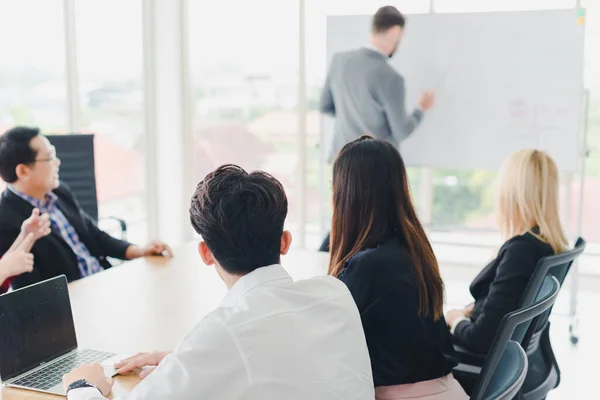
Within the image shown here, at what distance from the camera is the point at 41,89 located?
4184mm

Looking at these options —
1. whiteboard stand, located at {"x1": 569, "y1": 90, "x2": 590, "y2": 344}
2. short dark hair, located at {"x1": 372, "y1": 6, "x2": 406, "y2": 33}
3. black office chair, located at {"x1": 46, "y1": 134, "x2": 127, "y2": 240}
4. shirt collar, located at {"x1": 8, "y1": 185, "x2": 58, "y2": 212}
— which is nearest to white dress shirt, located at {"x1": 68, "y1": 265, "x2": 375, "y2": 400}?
shirt collar, located at {"x1": 8, "y1": 185, "x2": 58, "y2": 212}

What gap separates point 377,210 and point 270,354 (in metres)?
0.65

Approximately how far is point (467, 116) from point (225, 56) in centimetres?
211

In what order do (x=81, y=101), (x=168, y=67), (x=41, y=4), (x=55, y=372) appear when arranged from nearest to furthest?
(x=55, y=372) < (x=41, y=4) < (x=81, y=101) < (x=168, y=67)

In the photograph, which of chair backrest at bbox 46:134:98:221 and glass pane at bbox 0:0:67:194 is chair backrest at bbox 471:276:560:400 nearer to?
chair backrest at bbox 46:134:98:221

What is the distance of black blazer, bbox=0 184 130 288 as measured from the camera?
2.63m

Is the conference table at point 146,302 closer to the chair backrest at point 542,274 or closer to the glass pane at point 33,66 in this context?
the chair backrest at point 542,274

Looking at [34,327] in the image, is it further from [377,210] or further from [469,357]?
[469,357]

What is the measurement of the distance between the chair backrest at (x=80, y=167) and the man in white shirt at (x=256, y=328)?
2451 millimetres

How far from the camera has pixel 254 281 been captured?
4.13ft

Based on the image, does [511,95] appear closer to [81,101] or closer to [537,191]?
[537,191]

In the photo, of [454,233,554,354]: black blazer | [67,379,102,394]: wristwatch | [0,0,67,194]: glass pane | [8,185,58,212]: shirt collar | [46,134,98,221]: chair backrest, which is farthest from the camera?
[0,0,67,194]: glass pane

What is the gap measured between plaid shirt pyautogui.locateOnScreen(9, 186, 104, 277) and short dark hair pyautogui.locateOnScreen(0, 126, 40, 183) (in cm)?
14

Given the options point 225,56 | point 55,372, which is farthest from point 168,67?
point 55,372
